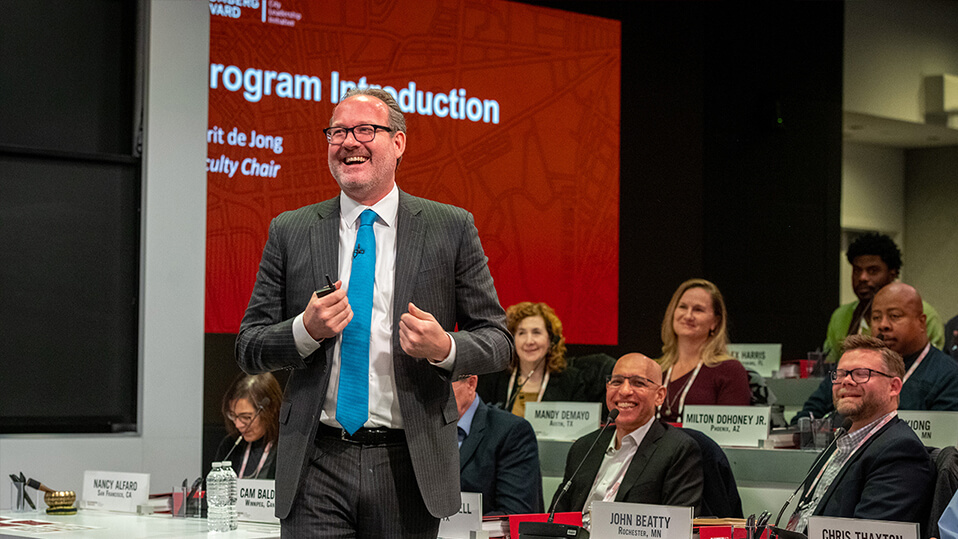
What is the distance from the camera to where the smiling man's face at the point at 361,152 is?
1641 mm

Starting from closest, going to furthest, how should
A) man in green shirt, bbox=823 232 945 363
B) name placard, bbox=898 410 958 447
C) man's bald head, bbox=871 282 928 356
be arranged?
1. name placard, bbox=898 410 958 447
2. man's bald head, bbox=871 282 928 356
3. man in green shirt, bbox=823 232 945 363

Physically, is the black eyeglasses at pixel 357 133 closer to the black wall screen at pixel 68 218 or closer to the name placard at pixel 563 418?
the name placard at pixel 563 418

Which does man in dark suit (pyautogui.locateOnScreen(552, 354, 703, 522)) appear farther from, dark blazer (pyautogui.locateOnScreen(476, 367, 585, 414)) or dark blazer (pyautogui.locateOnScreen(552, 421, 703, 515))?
dark blazer (pyautogui.locateOnScreen(476, 367, 585, 414))

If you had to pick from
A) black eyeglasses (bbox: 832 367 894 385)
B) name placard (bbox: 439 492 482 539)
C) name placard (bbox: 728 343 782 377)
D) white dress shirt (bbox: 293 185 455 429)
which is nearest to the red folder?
name placard (bbox: 439 492 482 539)

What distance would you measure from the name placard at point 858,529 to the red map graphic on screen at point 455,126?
309cm

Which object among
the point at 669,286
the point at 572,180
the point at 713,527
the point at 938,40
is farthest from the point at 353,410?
the point at 938,40

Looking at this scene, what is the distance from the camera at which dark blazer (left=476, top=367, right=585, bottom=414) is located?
199 inches

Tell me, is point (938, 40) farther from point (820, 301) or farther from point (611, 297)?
point (611, 297)

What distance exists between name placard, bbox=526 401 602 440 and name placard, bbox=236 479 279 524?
153 cm

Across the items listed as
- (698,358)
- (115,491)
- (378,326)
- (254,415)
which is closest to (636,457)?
(698,358)

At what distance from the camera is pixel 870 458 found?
2.97 m

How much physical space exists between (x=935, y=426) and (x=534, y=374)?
200cm

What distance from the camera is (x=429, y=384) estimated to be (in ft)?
5.30

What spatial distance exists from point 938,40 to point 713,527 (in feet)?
27.7
